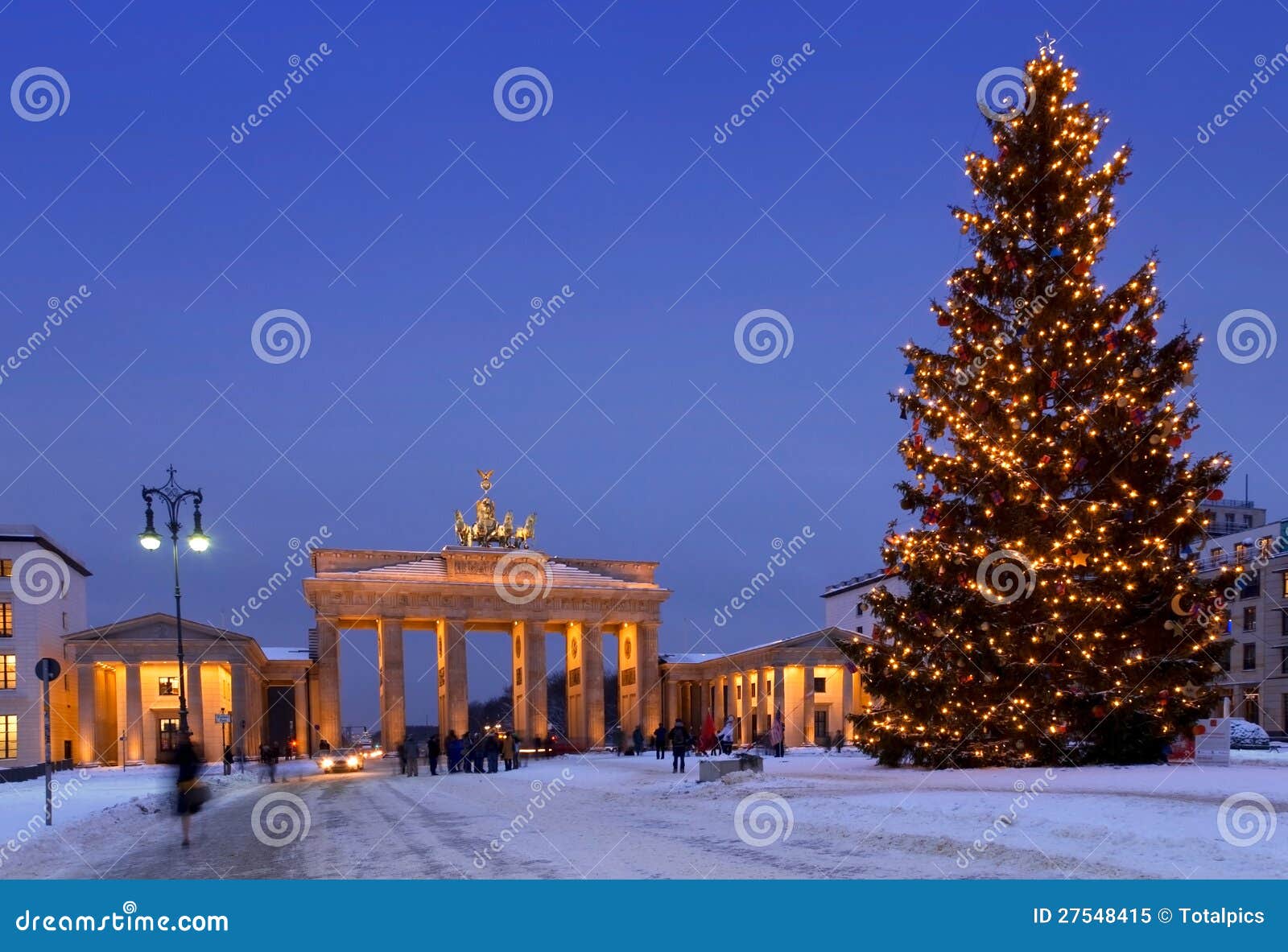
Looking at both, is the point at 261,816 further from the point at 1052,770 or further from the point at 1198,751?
the point at 1198,751

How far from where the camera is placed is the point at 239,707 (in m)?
69.4

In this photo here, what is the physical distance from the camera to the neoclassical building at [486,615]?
7131 centimetres

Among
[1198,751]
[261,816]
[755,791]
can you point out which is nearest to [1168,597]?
[1198,751]

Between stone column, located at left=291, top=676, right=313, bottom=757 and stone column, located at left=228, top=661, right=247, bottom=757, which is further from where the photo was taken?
stone column, located at left=291, top=676, right=313, bottom=757

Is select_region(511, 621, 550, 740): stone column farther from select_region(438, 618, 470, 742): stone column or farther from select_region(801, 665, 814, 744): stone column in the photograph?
select_region(801, 665, 814, 744): stone column

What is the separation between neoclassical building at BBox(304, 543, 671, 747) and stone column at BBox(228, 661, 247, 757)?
15.0 ft

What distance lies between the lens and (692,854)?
14.2 m

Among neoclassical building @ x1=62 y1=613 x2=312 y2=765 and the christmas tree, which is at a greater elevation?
the christmas tree

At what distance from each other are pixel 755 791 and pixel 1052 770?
6743mm

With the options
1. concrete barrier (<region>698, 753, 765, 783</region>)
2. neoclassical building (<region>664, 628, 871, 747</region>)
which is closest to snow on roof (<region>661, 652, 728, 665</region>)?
neoclassical building (<region>664, 628, 871, 747</region>)

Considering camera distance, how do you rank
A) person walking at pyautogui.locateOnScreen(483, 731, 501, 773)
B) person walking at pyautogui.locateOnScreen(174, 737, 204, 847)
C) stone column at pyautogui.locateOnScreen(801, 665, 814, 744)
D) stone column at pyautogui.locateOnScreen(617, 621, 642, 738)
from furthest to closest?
stone column at pyautogui.locateOnScreen(617, 621, 642, 738)
stone column at pyautogui.locateOnScreen(801, 665, 814, 744)
person walking at pyautogui.locateOnScreen(483, 731, 501, 773)
person walking at pyautogui.locateOnScreen(174, 737, 204, 847)

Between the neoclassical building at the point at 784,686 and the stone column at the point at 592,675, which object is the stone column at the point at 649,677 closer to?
the neoclassical building at the point at 784,686

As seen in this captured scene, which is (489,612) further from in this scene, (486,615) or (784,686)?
(784,686)

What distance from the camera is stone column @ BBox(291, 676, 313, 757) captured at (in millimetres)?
79125
